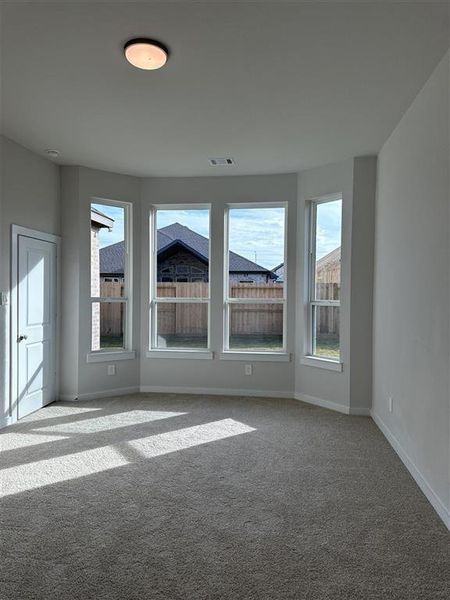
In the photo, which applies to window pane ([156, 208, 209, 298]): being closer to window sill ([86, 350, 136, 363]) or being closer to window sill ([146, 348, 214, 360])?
window sill ([146, 348, 214, 360])

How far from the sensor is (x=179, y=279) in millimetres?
5707

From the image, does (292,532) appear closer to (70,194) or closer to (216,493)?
(216,493)

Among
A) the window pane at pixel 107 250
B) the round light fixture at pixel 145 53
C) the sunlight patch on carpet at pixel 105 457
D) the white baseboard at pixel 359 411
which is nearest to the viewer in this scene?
the round light fixture at pixel 145 53

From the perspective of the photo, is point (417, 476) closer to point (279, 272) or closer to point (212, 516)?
point (212, 516)

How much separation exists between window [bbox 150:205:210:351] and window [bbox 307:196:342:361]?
1.37 meters

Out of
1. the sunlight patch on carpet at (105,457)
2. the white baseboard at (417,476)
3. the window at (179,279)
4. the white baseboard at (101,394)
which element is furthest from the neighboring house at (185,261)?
the white baseboard at (417,476)

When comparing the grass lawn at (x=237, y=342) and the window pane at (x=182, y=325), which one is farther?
the window pane at (x=182, y=325)

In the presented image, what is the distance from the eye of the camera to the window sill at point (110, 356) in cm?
525

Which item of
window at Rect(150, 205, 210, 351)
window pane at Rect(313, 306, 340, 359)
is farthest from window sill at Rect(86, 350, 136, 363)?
window pane at Rect(313, 306, 340, 359)

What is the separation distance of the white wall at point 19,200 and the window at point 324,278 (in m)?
3.14

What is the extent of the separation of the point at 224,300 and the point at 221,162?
1735 mm

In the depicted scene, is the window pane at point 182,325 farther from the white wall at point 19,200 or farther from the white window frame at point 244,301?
the white wall at point 19,200

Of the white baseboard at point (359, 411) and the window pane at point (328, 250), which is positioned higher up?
the window pane at point (328, 250)

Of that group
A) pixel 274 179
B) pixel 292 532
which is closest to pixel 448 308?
pixel 292 532
